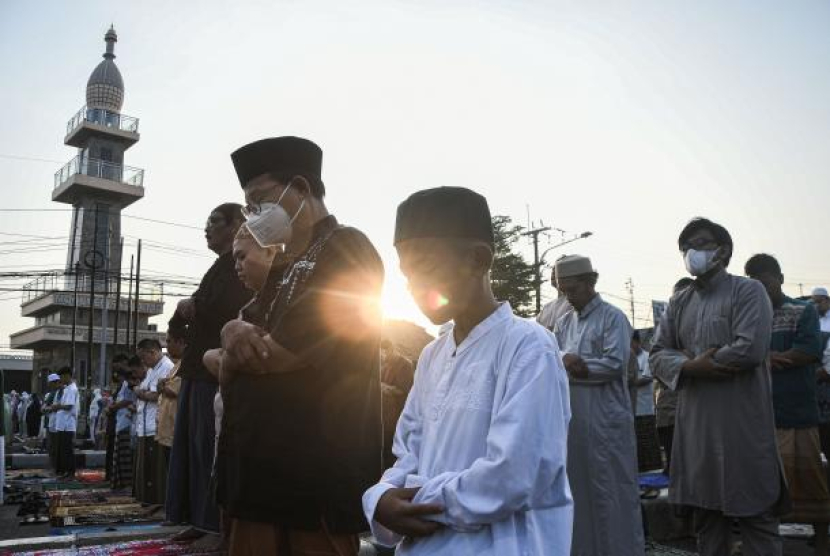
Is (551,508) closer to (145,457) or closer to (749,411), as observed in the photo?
(749,411)

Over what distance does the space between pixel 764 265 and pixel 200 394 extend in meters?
4.86

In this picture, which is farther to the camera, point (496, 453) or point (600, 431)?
point (600, 431)

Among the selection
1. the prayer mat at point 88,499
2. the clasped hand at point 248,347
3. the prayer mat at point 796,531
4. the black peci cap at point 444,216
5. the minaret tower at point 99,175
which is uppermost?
the minaret tower at point 99,175

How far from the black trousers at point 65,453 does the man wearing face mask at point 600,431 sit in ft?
45.6

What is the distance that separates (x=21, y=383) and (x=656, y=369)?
233 feet

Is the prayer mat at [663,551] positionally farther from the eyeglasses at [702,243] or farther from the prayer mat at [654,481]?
the eyeglasses at [702,243]

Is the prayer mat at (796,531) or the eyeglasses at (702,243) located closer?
the eyeglasses at (702,243)

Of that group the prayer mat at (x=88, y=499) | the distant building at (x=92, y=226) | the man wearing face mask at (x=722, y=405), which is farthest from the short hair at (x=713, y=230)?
the distant building at (x=92, y=226)

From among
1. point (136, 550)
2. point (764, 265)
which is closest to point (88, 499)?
point (136, 550)

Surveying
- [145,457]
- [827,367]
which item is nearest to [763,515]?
[827,367]

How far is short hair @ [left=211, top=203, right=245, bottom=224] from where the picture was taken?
4.91 m

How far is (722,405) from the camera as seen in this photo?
170 inches

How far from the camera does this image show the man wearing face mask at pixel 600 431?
467cm

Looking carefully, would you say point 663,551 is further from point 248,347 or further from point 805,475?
point 248,347
